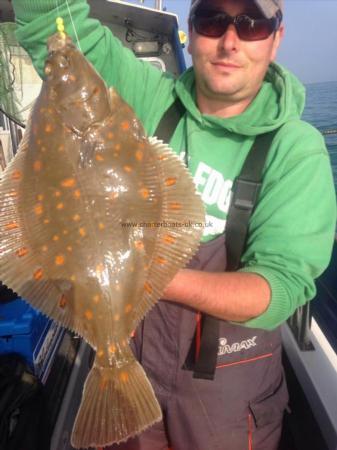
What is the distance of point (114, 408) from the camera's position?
190 centimetres

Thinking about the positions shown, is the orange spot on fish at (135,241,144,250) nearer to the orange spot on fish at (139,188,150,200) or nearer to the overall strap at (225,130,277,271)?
the orange spot on fish at (139,188,150,200)

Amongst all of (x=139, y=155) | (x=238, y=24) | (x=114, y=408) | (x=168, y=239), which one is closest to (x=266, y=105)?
(x=238, y=24)

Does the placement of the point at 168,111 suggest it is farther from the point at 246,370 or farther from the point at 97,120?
the point at 246,370

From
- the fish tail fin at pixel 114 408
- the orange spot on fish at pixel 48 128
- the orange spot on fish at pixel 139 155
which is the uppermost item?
the orange spot on fish at pixel 48 128

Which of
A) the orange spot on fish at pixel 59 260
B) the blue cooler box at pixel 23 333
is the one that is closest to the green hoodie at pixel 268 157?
the orange spot on fish at pixel 59 260

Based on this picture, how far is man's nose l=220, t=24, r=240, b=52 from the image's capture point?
225 cm

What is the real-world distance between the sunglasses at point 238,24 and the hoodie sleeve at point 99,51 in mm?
534

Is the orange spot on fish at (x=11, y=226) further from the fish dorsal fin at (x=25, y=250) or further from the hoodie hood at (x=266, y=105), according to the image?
the hoodie hood at (x=266, y=105)

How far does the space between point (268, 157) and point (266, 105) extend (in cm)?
46

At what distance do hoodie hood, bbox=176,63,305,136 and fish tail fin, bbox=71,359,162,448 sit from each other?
5.01 feet

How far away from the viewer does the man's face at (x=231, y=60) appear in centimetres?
226

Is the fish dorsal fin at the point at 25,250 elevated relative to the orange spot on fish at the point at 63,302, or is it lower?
elevated

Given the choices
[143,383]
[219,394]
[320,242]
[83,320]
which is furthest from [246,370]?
[83,320]

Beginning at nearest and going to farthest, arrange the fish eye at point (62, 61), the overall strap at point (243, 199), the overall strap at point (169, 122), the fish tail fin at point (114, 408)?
1. the fish tail fin at point (114, 408)
2. the fish eye at point (62, 61)
3. the overall strap at point (243, 199)
4. the overall strap at point (169, 122)
